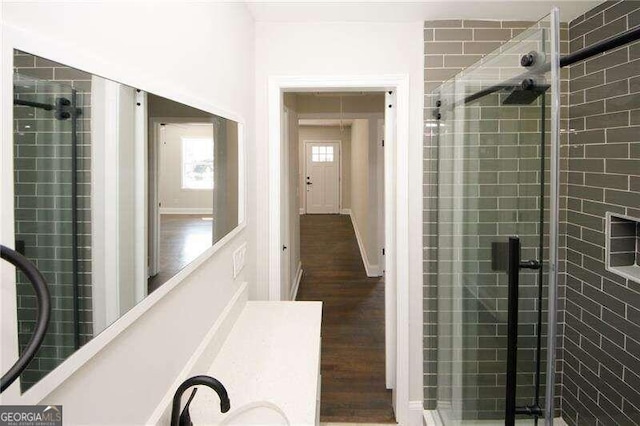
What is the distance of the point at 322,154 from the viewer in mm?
11695

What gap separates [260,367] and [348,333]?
2.45 m

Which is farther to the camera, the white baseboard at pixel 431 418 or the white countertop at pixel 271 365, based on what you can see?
the white baseboard at pixel 431 418

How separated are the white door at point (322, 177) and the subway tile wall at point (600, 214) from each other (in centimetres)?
932

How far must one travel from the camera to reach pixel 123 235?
936 millimetres

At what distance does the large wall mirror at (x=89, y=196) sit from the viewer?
633 mm

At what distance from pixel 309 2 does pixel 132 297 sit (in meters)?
1.84

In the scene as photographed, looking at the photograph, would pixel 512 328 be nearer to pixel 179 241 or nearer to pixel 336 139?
pixel 179 241

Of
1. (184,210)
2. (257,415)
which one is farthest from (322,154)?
(257,415)

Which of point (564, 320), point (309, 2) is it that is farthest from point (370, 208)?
point (309, 2)

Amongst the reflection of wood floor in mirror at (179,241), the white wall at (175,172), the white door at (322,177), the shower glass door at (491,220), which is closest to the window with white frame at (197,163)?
the white wall at (175,172)

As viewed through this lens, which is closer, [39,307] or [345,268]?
[39,307]

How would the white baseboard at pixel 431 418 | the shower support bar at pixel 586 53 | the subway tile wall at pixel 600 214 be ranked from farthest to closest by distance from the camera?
1. the white baseboard at pixel 431 418
2. the subway tile wall at pixel 600 214
3. the shower support bar at pixel 586 53

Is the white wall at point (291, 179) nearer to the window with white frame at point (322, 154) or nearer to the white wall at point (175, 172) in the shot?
the white wall at point (175, 172)

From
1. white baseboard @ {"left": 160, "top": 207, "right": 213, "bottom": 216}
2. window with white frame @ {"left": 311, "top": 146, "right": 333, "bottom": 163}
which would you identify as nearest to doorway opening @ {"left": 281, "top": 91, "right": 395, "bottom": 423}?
window with white frame @ {"left": 311, "top": 146, "right": 333, "bottom": 163}
